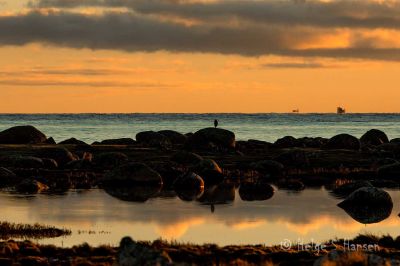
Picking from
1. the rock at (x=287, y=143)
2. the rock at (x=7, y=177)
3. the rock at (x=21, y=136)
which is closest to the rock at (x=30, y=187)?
the rock at (x=7, y=177)

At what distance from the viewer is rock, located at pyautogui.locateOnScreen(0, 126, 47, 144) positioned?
8194cm

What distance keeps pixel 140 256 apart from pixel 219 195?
2438 centimetres

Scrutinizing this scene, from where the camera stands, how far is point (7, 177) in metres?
48.7

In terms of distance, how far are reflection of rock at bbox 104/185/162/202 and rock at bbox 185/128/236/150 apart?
27.5m

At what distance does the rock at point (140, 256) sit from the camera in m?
16.6

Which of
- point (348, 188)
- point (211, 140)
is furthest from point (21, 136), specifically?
point (348, 188)

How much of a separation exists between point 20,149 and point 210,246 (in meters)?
47.8

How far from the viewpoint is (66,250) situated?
23250mm

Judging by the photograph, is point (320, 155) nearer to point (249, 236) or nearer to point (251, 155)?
point (251, 155)

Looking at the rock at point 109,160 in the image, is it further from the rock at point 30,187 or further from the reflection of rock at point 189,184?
the reflection of rock at point 189,184

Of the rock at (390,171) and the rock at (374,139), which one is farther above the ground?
the rock at (374,139)

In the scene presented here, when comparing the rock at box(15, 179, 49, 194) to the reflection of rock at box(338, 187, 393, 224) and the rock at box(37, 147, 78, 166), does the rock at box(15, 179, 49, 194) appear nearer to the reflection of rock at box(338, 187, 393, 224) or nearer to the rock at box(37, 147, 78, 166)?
the rock at box(37, 147, 78, 166)

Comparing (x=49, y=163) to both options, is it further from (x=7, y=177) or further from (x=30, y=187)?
(x=30, y=187)

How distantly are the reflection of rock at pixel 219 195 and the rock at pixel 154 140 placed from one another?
32356 millimetres
